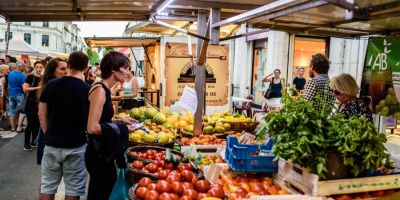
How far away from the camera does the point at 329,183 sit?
2715 millimetres

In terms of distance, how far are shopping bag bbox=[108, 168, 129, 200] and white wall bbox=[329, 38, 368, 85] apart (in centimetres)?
905

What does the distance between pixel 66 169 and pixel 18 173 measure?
3679 millimetres

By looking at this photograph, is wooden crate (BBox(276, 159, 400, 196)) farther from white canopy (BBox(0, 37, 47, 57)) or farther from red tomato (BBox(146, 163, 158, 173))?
white canopy (BBox(0, 37, 47, 57))

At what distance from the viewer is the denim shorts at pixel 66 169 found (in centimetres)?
365

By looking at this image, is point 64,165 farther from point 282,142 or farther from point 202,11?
point 202,11

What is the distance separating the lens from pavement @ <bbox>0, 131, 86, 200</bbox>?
5703mm

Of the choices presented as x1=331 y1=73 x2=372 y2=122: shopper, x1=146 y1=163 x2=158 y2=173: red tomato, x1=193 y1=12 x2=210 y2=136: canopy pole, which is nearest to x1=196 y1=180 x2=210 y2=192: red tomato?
x1=146 y1=163 x2=158 y2=173: red tomato

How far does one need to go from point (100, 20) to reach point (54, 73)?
103 cm

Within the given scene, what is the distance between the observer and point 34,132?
8219mm

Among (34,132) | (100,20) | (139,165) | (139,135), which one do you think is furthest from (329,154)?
(34,132)

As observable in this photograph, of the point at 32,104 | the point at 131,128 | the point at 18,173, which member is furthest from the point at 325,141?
the point at 32,104

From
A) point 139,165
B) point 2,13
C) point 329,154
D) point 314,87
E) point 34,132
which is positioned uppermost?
point 2,13

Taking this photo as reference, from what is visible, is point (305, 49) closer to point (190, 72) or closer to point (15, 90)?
point (190, 72)

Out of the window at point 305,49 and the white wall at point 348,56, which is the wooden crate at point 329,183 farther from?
the window at point 305,49
